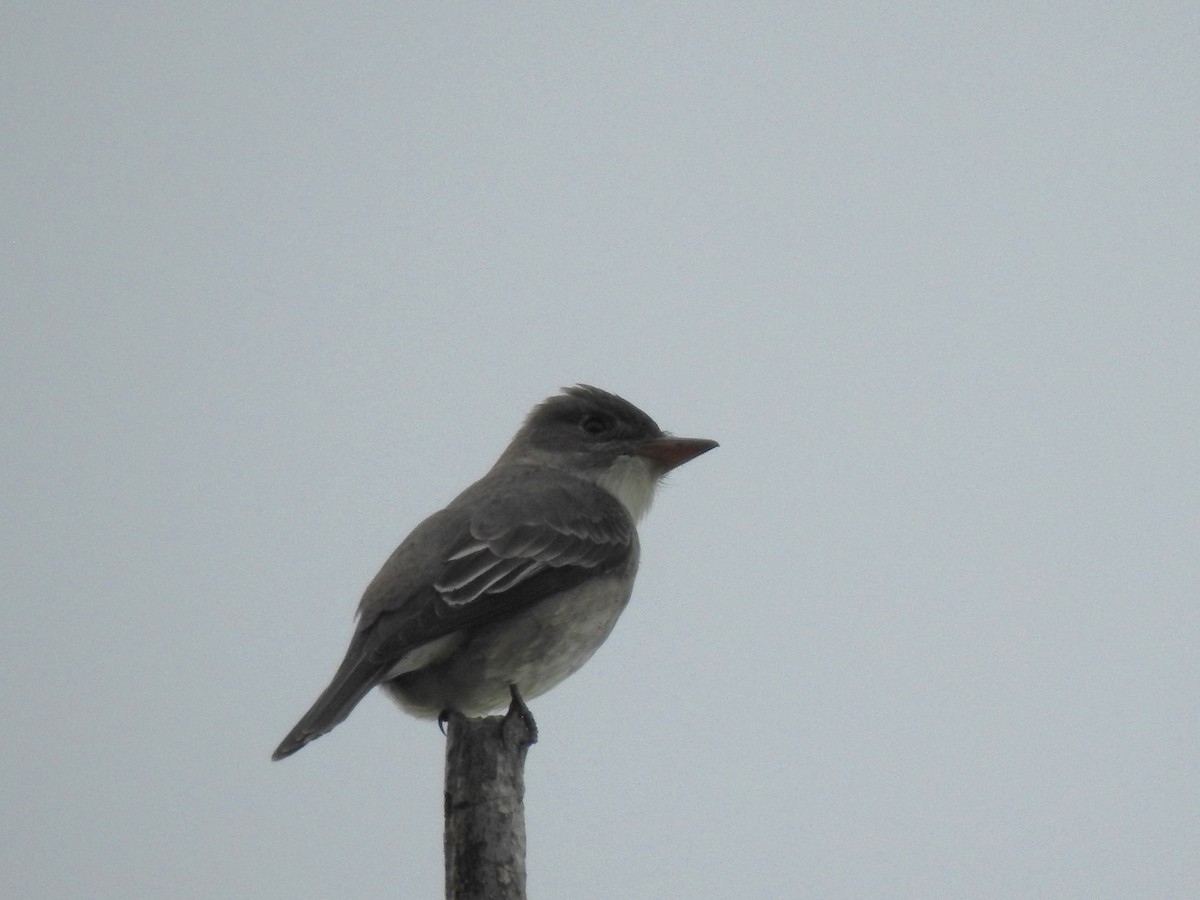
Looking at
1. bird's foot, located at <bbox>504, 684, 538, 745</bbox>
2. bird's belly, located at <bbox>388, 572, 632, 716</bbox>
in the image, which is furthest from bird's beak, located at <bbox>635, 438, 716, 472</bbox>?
bird's foot, located at <bbox>504, 684, 538, 745</bbox>

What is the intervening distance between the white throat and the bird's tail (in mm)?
2853

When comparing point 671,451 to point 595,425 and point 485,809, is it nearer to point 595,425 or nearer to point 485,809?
point 595,425

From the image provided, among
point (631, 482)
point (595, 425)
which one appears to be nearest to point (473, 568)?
point (631, 482)

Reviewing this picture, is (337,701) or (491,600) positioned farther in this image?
(491,600)

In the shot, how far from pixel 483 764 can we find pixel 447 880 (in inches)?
20.5

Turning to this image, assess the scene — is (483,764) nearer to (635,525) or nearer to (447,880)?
(447,880)

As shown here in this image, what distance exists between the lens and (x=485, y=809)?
5605 millimetres

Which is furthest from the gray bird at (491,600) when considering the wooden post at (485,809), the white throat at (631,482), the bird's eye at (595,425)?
the wooden post at (485,809)

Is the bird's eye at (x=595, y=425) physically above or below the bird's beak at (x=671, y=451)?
above

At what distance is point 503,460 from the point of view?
33.4 feet

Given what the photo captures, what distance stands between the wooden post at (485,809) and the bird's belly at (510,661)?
3.83ft

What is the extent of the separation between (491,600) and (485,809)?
70.9 inches

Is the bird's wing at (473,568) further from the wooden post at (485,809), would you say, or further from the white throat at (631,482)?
the wooden post at (485,809)

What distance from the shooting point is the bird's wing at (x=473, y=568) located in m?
6.81
